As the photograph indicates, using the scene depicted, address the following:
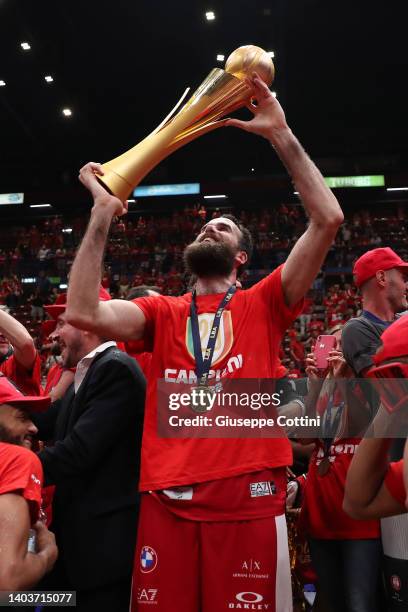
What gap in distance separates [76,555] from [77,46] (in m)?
13.4

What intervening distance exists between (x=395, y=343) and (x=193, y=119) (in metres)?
0.98

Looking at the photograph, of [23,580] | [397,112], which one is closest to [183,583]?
[23,580]

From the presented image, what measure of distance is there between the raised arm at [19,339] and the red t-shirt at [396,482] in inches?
74.2

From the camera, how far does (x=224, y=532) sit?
166cm

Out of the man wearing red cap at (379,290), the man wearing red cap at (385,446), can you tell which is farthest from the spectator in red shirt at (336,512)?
the man wearing red cap at (385,446)

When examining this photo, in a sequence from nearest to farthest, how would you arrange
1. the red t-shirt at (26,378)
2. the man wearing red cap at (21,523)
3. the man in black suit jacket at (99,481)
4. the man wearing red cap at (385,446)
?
the man wearing red cap at (385,446)
the man wearing red cap at (21,523)
the man in black suit jacket at (99,481)
the red t-shirt at (26,378)

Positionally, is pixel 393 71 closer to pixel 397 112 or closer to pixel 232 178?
pixel 397 112

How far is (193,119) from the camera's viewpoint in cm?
171

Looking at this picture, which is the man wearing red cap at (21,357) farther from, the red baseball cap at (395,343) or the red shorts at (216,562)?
the red baseball cap at (395,343)

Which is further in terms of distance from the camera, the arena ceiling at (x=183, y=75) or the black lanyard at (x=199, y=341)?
the arena ceiling at (x=183, y=75)

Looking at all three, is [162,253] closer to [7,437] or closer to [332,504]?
[332,504]

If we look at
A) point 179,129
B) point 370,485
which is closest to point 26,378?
point 179,129

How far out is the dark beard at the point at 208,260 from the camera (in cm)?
205

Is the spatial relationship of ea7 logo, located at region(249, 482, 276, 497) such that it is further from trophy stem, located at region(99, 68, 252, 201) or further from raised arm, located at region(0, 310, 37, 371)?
raised arm, located at region(0, 310, 37, 371)
